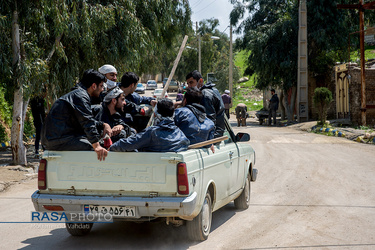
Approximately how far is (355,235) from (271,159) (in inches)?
300

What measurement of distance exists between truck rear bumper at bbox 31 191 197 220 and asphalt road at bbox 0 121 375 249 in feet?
1.86

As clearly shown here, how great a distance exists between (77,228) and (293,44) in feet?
86.6

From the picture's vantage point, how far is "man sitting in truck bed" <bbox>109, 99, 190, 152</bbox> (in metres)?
5.25

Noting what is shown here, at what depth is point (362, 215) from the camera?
708 centimetres

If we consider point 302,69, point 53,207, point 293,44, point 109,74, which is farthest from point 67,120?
point 293,44

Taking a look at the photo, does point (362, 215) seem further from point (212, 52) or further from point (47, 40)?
point (212, 52)

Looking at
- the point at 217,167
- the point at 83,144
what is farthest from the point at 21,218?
the point at 217,167

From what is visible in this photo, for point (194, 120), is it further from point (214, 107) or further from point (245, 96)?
point (245, 96)

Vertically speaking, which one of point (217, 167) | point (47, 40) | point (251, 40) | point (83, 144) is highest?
point (251, 40)

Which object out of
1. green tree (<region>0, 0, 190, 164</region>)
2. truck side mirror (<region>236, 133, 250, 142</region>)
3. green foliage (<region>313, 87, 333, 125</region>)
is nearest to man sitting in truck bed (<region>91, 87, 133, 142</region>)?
truck side mirror (<region>236, 133, 250, 142</region>)

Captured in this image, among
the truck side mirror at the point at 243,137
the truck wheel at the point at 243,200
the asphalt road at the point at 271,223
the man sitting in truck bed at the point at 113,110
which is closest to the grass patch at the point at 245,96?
the asphalt road at the point at 271,223

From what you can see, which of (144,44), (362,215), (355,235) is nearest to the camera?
(355,235)

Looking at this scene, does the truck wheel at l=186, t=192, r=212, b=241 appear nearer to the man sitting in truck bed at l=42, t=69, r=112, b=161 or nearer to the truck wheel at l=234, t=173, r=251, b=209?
the man sitting in truck bed at l=42, t=69, r=112, b=161

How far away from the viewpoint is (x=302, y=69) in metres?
27.7
